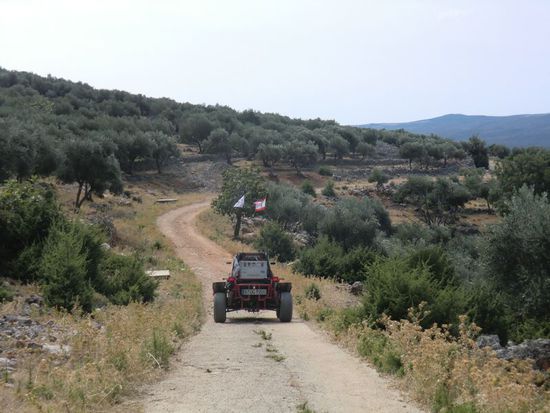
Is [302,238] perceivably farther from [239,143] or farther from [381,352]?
[239,143]

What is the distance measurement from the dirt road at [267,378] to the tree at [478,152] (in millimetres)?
112636

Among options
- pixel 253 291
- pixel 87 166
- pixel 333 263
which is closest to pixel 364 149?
pixel 87 166

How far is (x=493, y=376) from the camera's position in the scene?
7.70 m

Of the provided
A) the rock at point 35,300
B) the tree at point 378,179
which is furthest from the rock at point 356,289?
the tree at point 378,179

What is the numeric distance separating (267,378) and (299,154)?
86436 millimetres

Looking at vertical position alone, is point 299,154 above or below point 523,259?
above

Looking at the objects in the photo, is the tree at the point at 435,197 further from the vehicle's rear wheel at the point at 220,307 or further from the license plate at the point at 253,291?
the vehicle's rear wheel at the point at 220,307

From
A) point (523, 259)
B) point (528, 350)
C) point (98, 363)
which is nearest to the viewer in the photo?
point (98, 363)

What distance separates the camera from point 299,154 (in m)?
95.4

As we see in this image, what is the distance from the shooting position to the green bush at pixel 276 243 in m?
42.9

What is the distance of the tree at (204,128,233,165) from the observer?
317 ft

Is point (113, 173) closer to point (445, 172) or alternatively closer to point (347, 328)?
point (347, 328)

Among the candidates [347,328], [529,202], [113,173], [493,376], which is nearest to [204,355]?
[347,328]

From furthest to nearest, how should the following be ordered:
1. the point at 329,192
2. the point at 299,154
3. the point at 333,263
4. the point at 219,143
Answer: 1. the point at 219,143
2. the point at 299,154
3. the point at 329,192
4. the point at 333,263
